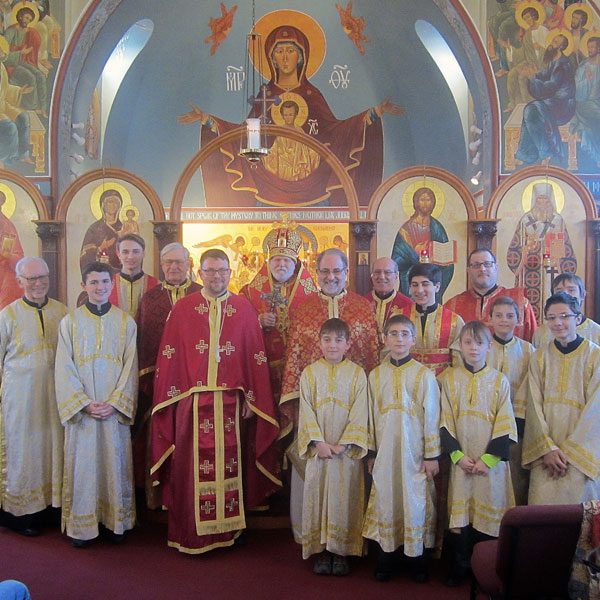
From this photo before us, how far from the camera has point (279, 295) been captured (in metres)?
4.75

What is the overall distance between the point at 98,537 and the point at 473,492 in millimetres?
2480

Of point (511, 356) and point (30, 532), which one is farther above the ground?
point (511, 356)

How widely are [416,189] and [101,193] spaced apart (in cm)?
365

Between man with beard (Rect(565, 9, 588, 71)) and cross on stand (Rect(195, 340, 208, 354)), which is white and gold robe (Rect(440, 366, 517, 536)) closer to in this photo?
cross on stand (Rect(195, 340, 208, 354))

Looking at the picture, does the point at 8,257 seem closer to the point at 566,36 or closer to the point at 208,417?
the point at 208,417

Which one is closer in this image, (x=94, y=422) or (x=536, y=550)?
(x=536, y=550)

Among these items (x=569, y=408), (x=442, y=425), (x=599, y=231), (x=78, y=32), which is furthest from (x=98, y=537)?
(x=78, y=32)

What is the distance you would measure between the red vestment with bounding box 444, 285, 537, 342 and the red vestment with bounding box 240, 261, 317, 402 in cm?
105

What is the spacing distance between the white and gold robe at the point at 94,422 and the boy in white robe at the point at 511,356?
234 cm

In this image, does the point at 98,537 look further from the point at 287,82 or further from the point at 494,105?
the point at 287,82

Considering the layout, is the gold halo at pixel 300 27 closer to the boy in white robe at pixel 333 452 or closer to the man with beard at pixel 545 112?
the man with beard at pixel 545 112

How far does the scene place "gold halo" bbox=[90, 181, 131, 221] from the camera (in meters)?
7.73

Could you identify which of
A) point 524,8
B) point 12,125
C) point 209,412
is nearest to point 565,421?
point 209,412

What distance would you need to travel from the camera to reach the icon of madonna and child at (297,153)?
1263cm
